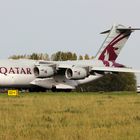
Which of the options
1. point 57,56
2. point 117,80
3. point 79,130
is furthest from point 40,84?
point 57,56

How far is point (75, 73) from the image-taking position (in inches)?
1916

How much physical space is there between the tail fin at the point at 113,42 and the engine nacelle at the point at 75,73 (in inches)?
265

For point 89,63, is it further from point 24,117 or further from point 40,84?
point 24,117

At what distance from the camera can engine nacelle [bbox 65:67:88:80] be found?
160 ft

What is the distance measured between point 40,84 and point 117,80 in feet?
165

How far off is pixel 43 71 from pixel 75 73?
10.8ft

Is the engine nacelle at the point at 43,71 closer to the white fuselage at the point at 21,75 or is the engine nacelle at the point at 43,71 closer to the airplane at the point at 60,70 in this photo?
the airplane at the point at 60,70

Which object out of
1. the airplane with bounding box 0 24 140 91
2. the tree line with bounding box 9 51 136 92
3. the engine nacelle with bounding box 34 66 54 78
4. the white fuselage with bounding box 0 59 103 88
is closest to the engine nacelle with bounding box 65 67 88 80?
the airplane with bounding box 0 24 140 91

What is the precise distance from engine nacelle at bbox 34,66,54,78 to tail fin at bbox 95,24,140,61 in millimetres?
8394

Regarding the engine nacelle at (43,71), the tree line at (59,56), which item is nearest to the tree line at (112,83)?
the tree line at (59,56)

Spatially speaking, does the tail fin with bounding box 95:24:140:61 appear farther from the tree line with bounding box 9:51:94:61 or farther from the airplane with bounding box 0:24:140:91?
the tree line with bounding box 9:51:94:61

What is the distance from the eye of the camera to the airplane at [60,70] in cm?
4856

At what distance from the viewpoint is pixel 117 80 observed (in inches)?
3912

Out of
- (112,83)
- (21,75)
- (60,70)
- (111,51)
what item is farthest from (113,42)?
(112,83)
